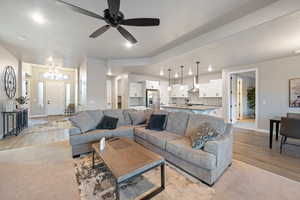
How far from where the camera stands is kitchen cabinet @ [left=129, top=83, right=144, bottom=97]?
7.19 metres

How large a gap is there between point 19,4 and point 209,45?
151 inches

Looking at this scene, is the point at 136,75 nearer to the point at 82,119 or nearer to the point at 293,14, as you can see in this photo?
the point at 82,119

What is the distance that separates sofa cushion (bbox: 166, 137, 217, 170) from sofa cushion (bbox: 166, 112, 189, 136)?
57 centimetres

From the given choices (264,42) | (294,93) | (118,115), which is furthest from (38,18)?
(294,93)

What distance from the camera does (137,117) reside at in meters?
3.87

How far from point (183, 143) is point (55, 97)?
9.21 meters

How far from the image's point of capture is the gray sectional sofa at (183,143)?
6.26 ft

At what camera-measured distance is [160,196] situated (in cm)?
169

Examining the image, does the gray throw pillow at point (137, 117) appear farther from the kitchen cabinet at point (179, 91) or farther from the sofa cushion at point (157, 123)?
the kitchen cabinet at point (179, 91)

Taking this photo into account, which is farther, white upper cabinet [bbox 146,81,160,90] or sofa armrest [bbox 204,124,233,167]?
white upper cabinet [bbox 146,81,160,90]

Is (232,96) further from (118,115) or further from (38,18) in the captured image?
(38,18)

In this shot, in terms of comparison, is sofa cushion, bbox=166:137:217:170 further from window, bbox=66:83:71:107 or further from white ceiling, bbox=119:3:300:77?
window, bbox=66:83:71:107

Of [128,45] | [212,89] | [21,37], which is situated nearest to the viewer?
[21,37]

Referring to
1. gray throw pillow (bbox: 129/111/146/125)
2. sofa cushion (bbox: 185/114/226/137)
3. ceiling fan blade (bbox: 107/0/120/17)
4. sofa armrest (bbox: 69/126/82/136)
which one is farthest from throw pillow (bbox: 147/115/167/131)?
ceiling fan blade (bbox: 107/0/120/17)
